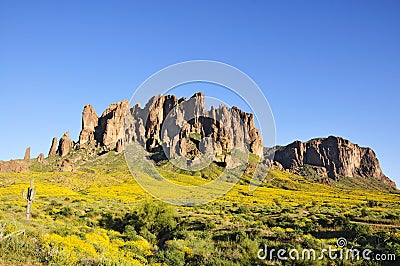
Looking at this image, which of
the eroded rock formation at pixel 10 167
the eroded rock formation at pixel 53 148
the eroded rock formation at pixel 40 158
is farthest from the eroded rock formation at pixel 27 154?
the eroded rock formation at pixel 10 167

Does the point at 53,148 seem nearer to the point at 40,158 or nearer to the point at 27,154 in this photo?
the point at 27,154

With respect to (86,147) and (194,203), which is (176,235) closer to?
(194,203)

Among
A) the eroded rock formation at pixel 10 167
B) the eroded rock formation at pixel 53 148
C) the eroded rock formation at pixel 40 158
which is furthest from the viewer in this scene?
the eroded rock formation at pixel 53 148

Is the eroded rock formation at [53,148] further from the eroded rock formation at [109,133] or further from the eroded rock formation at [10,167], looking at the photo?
the eroded rock formation at [10,167]

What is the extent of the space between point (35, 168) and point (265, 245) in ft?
499

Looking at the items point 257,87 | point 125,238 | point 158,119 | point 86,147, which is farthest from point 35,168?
point 257,87

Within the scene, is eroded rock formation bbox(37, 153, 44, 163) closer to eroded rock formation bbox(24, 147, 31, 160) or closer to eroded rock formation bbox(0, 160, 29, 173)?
eroded rock formation bbox(24, 147, 31, 160)

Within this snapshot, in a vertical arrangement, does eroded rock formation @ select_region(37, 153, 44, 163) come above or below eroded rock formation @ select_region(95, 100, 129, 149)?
below
